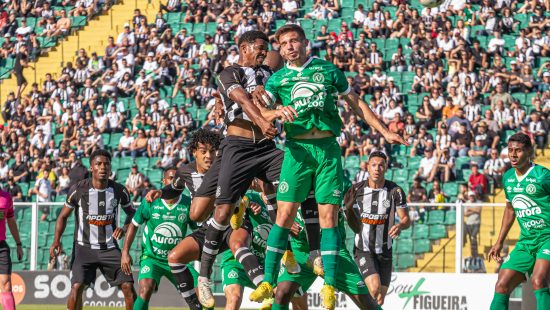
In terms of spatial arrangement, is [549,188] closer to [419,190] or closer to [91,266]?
[91,266]

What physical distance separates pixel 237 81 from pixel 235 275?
2734 millimetres

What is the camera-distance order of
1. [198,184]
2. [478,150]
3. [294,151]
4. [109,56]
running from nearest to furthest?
[294,151]
[198,184]
[478,150]
[109,56]

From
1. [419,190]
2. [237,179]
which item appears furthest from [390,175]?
[237,179]

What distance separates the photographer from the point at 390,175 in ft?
81.3

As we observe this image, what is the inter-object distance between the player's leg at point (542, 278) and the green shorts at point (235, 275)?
3.31m

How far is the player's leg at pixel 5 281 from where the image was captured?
1475 cm

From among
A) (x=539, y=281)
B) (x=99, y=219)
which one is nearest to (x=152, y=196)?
(x=99, y=219)

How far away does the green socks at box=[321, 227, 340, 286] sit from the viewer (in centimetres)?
1080

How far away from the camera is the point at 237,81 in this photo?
1163 centimetres

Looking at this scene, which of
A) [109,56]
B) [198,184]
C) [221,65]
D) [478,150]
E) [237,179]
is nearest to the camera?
[237,179]

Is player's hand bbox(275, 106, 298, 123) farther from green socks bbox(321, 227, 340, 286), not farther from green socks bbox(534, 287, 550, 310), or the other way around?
green socks bbox(534, 287, 550, 310)

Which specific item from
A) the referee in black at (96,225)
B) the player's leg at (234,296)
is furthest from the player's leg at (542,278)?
→ the referee in black at (96,225)

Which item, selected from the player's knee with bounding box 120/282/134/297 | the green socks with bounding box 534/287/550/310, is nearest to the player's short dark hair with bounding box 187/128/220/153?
the player's knee with bounding box 120/282/134/297

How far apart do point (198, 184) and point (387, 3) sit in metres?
17.5
